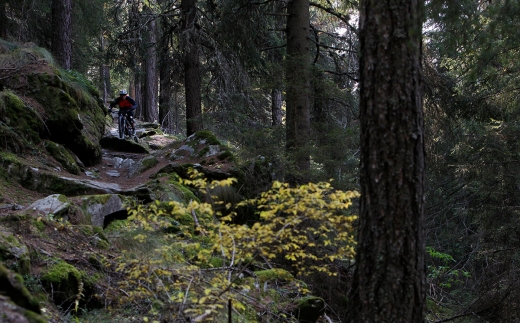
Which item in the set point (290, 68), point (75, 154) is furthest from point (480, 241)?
point (75, 154)

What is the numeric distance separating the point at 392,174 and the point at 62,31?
39.4ft

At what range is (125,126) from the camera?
12391 mm

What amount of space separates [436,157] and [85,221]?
25.2ft

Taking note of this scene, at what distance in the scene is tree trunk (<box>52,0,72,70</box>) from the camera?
11.8 metres

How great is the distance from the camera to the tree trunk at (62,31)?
1180cm

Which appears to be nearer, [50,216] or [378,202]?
[378,202]

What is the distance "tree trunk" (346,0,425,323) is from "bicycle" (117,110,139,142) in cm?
1004

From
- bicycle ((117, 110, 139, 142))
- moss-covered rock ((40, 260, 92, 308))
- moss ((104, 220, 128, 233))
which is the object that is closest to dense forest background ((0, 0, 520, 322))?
bicycle ((117, 110, 139, 142))

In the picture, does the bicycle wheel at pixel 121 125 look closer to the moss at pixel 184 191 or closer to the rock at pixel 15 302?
the moss at pixel 184 191

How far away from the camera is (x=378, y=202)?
3.30 metres

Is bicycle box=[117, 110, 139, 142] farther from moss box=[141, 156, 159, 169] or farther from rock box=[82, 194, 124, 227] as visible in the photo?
rock box=[82, 194, 124, 227]

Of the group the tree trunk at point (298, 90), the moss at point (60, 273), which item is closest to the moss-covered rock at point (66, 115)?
the tree trunk at point (298, 90)

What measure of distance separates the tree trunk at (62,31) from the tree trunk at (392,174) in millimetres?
11135

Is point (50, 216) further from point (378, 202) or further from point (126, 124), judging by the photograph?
point (126, 124)
